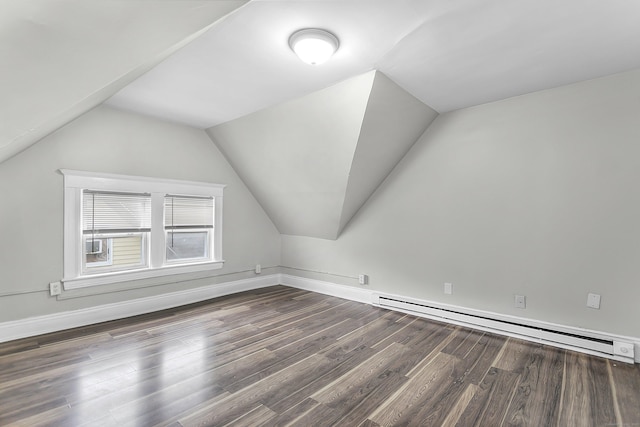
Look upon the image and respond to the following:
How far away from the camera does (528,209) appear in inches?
120

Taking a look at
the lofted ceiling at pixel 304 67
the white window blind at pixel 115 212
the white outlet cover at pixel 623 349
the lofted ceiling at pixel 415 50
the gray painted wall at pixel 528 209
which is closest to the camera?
the lofted ceiling at pixel 304 67

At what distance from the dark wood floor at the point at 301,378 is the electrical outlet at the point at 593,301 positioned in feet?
1.45

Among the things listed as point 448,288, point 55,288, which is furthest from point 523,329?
point 55,288

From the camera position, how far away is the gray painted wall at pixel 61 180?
2.87 metres

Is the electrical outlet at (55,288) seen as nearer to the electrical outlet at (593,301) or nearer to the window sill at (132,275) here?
the window sill at (132,275)

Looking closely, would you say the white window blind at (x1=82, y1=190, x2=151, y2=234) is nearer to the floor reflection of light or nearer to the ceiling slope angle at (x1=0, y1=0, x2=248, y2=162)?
the floor reflection of light

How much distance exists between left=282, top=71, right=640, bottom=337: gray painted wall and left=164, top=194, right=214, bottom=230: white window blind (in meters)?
2.32

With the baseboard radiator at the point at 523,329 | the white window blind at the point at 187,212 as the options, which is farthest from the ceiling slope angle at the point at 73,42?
the baseboard radiator at the point at 523,329

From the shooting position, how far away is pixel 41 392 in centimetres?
207

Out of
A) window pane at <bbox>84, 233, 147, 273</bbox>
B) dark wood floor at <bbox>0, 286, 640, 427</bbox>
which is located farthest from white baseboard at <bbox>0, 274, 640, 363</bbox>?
window pane at <bbox>84, 233, 147, 273</bbox>

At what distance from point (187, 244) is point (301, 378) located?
8.76 ft

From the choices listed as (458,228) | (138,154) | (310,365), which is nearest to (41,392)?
(310,365)

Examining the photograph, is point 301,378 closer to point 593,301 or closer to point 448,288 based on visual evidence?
point 448,288

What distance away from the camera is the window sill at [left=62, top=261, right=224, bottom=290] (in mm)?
3203
